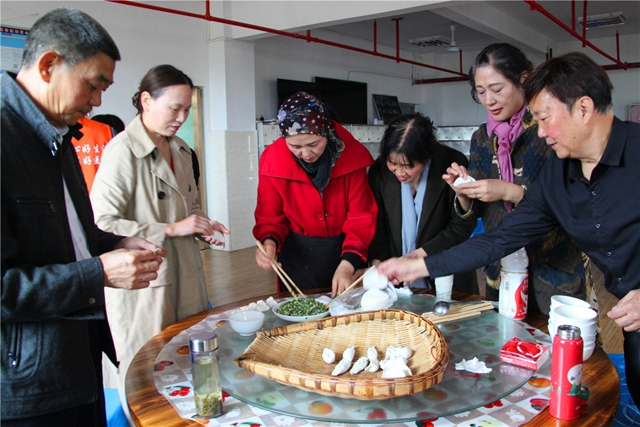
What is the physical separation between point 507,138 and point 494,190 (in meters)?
0.25

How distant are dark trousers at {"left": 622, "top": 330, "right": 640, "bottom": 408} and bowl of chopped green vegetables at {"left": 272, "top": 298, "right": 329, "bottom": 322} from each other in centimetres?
95

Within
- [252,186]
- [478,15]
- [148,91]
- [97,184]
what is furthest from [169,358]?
[478,15]

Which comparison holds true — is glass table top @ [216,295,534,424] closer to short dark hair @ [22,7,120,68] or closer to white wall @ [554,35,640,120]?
short dark hair @ [22,7,120,68]

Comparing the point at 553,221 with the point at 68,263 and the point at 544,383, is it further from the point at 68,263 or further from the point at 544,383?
the point at 68,263

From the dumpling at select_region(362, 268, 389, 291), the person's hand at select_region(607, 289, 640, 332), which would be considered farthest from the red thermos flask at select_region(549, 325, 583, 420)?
the dumpling at select_region(362, 268, 389, 291)

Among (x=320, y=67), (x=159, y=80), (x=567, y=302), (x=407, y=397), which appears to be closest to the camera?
(x=407, y=397)

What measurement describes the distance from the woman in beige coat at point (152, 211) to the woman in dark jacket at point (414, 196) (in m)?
0.79

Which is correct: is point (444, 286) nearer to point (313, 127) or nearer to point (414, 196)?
point (414, 196)

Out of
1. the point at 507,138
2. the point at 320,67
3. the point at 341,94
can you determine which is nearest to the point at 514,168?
the point at 507,138

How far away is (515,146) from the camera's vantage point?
6.26ft

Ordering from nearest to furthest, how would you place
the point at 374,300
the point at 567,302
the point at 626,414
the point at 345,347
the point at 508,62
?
the point at 345,347 → the point at 567,302 → the point at 626,414 → the point at 374,300 → the point at 508,62

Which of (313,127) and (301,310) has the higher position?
(313,127)

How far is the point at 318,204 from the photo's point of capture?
2340mm

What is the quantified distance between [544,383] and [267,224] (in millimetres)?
1414
